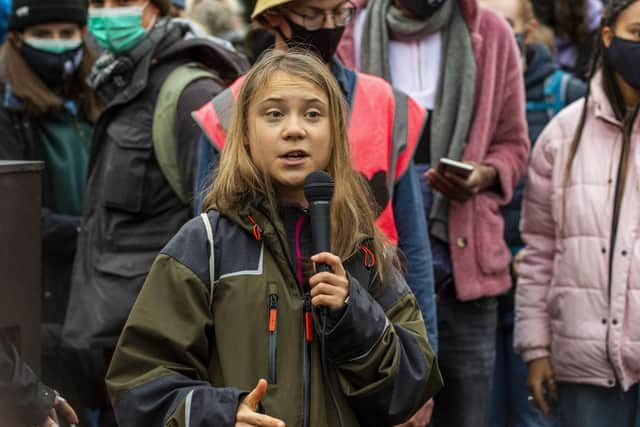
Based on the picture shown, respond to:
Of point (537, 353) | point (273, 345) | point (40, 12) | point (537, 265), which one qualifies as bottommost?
point (537, 353)

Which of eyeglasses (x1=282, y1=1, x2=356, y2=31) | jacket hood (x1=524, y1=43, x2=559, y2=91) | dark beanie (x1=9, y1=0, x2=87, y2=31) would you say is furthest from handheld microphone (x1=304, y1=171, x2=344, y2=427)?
jacket hood (x1=524, y1=43, x2=559, y2=91)

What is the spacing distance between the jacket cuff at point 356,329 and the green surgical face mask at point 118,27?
2.59 metres

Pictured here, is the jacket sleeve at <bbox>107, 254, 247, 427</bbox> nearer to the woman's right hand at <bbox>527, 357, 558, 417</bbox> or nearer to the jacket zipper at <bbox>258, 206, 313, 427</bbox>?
the jacket zipper at <bbox>258, 206, 313, 427</bbox>

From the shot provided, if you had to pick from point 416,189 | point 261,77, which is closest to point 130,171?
point 416,189

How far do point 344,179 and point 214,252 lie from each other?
48cm

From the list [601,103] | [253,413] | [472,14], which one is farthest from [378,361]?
[472,14]

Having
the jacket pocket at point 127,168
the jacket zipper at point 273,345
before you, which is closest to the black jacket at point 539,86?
the jacket pocket at point 127,168

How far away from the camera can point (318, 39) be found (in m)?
4.43

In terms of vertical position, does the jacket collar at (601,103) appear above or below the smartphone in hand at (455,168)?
above

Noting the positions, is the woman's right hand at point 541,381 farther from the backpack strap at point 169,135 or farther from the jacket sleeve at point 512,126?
the backpack strap at point 169,135

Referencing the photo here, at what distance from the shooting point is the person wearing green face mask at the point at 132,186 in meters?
5.00

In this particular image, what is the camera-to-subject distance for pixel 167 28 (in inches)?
215

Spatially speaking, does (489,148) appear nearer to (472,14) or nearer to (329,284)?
(472,14)

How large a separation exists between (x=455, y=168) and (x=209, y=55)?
1240 millimetres
